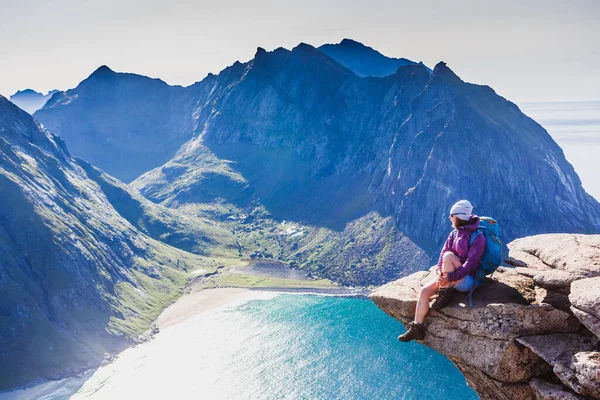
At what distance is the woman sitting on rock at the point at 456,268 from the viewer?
81.5ft

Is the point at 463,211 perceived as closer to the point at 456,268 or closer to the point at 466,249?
the point at 466,249

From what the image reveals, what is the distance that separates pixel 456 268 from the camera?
25.0 m

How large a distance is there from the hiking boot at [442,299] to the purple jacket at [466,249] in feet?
2.91

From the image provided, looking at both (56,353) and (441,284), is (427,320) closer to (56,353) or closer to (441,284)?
(441,284)

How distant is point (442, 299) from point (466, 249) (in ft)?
9.93

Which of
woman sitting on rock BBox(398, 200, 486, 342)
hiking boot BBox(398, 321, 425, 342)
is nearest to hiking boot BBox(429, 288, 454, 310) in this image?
woman sitting on rock BBox(398, 200, 486, 342)

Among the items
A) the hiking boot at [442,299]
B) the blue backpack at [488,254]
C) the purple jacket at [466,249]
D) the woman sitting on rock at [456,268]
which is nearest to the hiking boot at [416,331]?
the woman sitting on rock at [456,268]

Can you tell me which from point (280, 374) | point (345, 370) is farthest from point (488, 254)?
point (345, 370)

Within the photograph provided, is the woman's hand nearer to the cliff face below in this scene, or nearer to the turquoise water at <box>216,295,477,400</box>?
the cliff face below

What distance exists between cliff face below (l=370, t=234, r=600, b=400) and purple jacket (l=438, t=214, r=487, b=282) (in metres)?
1.67

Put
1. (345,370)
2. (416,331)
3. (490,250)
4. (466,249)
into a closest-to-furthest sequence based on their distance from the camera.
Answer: (490,250) < (466,249) < (416,331) < (345,370)

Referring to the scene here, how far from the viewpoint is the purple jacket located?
81.1 feet

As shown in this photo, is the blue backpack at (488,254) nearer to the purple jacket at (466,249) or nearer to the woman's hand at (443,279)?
the purple jacket at (466,249)

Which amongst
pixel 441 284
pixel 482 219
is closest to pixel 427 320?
pixel 441 284
